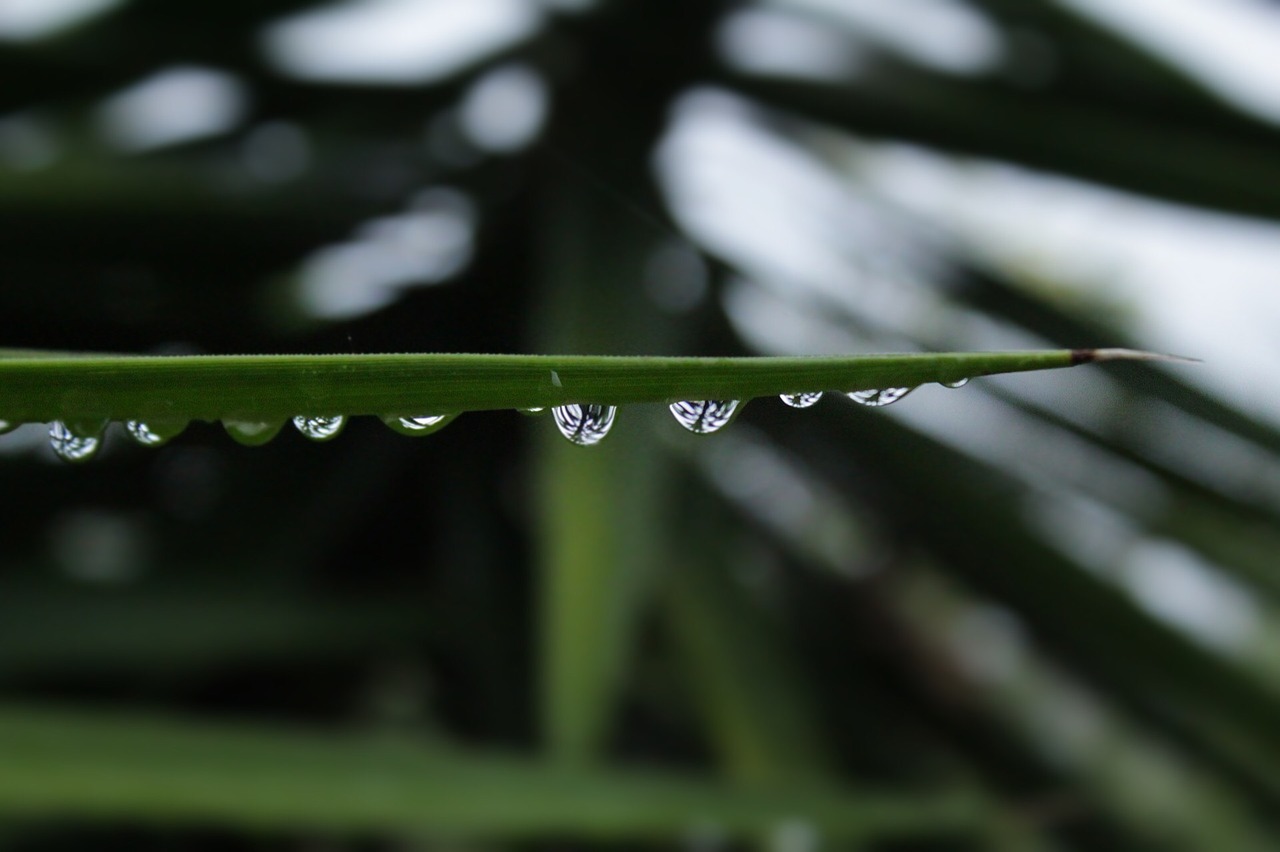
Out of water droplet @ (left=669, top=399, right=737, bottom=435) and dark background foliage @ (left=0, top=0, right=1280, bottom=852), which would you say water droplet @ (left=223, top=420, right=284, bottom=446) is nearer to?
water droplet @ (left=669, top=399, right=737, bottom=435)

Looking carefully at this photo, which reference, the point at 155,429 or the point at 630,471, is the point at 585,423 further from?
the point at 630,471

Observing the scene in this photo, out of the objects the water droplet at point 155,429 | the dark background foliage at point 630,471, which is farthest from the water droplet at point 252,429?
the dark background foliage at point 630,471

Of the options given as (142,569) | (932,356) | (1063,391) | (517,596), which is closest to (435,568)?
(517,596)

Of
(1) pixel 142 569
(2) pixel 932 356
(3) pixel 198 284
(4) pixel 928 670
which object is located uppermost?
(2) pixel 932 356

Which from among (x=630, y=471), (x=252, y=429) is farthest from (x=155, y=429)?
(x=630, y=471)

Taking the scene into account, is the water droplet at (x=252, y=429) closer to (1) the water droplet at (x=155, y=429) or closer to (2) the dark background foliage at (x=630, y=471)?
(1) the water droplet at (x=155, y=429)

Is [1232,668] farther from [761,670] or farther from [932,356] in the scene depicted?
[932,356]

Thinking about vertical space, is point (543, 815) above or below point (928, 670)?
above
